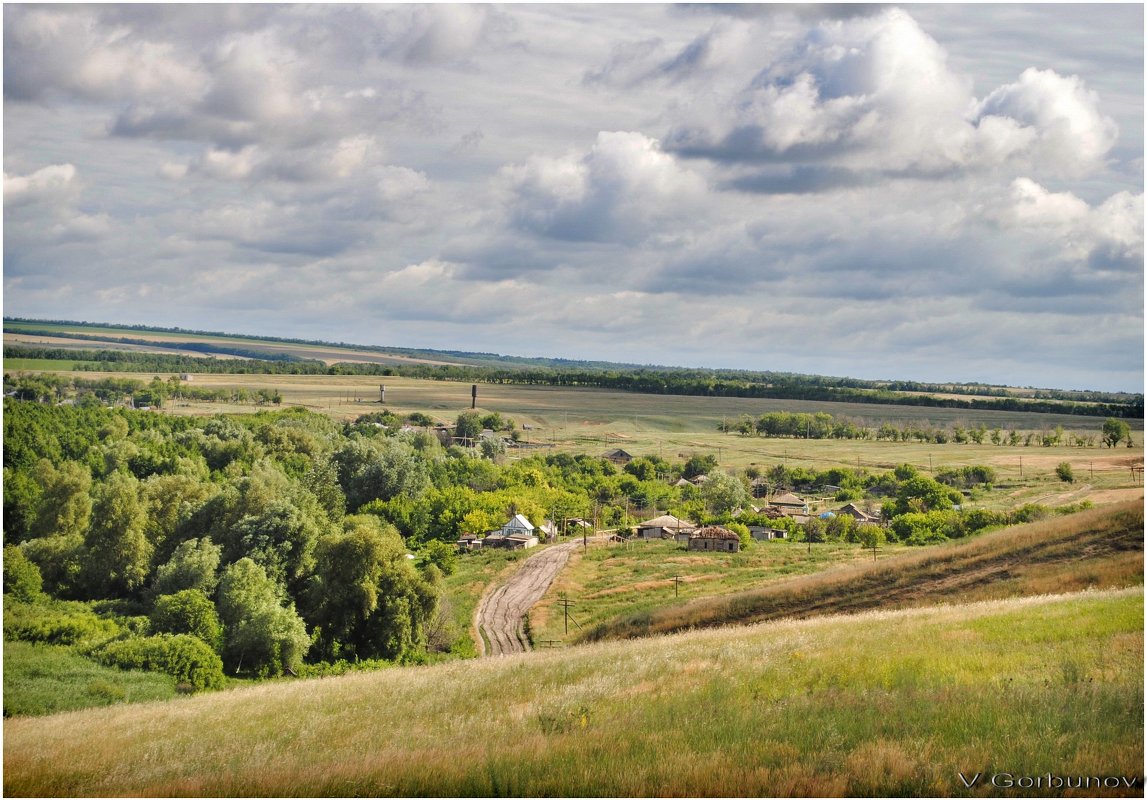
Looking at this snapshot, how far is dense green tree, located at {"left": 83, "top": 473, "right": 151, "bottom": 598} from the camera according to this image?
1529 inches

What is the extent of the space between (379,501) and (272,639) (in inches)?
1252

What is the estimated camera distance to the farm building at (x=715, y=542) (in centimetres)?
4256

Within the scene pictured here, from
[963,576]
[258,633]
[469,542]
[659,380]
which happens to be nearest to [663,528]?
[469,542]

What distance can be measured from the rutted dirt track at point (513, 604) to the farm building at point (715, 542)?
20.9 ft

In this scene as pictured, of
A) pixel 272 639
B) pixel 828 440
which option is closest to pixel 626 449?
pixel 828 440

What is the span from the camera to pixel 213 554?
35406 mm

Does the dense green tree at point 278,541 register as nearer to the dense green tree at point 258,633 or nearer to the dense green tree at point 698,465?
the dense green tree at point 258,633

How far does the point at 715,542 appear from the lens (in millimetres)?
42969

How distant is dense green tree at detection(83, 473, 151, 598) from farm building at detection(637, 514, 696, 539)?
89.4 ft

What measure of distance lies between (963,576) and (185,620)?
951 inches

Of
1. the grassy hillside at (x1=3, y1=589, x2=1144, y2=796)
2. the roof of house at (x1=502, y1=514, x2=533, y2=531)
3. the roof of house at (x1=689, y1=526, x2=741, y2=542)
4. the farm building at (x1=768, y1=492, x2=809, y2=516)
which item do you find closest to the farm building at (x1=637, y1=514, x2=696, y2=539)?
the roof of house at (x1=689, y1=526, x2=741, y2=542)

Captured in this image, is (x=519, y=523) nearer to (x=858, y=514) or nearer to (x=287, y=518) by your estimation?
(x=287, y=518)

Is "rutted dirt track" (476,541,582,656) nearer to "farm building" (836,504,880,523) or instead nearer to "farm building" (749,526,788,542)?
"farm building" (749,526,788,542)

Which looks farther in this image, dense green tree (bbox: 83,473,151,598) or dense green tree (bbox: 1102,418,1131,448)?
dense green tree (bbox: 1102,418,1131,448)
